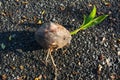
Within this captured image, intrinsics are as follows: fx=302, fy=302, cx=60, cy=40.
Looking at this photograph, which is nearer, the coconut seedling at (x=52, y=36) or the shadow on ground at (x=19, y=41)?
the coconut seedling at (x=52, y=36)

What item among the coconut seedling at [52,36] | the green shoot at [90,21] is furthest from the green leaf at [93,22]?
the coconut seedling at [52,36]

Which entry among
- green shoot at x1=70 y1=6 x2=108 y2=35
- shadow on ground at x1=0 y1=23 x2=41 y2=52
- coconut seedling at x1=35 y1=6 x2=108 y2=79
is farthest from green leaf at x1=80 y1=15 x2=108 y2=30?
shadow on ground at x1=0 y1=23 x2=41 y2=52

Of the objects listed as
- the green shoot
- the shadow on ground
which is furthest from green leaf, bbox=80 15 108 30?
the shadow on ground

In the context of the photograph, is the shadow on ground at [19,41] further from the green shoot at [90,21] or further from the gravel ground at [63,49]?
the green shoot at [90,21]

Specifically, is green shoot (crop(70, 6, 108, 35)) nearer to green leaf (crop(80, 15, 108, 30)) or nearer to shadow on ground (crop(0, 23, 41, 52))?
green leaf (crop(80, 15, 108, 30))

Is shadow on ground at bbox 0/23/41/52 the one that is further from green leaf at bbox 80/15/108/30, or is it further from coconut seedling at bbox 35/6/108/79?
green leaf at bbox 80/15/108/30

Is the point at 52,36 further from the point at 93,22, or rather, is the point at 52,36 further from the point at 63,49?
the point at 93,22

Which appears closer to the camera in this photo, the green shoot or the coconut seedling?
the coconut seedling

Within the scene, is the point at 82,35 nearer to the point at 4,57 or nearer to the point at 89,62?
the point at 89,62
